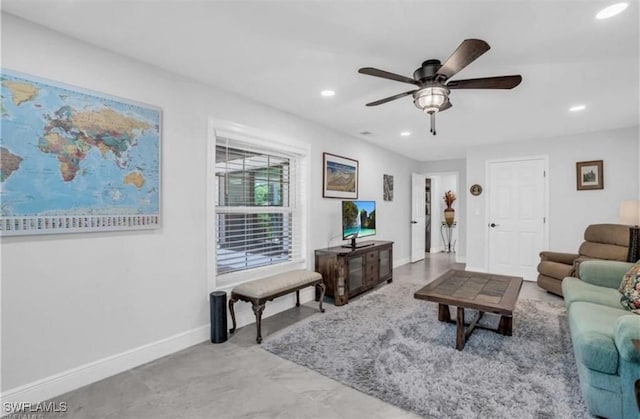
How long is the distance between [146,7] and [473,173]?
18.1 feet

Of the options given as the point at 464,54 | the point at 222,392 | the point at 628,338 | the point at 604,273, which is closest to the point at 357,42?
the point at 464,54

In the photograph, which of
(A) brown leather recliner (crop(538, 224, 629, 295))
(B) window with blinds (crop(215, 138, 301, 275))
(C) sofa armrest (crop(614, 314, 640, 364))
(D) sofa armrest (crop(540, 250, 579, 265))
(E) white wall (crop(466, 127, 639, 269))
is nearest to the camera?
(C) sofa armrest (crop(614, 314, 640, 364))

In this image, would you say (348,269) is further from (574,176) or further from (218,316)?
(574,176)

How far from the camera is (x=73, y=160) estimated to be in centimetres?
209

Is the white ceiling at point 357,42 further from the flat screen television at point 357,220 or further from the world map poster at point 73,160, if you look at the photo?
the flat screen television at point 357,220

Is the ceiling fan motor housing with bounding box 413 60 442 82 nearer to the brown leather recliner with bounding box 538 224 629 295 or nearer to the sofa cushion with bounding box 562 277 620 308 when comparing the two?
the sofa cushion with bounding box 562 277 620 308

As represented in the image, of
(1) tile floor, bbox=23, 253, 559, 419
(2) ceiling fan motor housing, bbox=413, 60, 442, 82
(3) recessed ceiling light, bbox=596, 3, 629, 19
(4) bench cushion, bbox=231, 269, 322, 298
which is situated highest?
(3) recessed ceiling light, bbox=596, 3, 629, 19

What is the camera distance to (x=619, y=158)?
4.50 m

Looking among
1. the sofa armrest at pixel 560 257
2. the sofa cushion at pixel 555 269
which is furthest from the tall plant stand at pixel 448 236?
the sofa cushion at pixel 555 269

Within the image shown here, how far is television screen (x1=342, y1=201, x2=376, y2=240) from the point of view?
4.34m

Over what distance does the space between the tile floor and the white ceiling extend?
2.40 m

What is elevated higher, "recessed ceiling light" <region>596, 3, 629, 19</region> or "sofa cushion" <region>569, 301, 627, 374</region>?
"recessed ceiling light" <region>596, 3, 629, 19</region>

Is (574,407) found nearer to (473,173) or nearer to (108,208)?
(108,208)

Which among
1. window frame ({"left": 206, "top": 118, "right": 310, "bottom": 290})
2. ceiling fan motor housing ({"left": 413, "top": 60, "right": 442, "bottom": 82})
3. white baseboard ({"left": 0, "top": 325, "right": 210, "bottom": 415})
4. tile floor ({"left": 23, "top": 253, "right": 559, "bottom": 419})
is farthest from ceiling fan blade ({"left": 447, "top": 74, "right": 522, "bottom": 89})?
white baseboard ({"left": 0, "top": 325, "right": 210, "bottom": 415})
